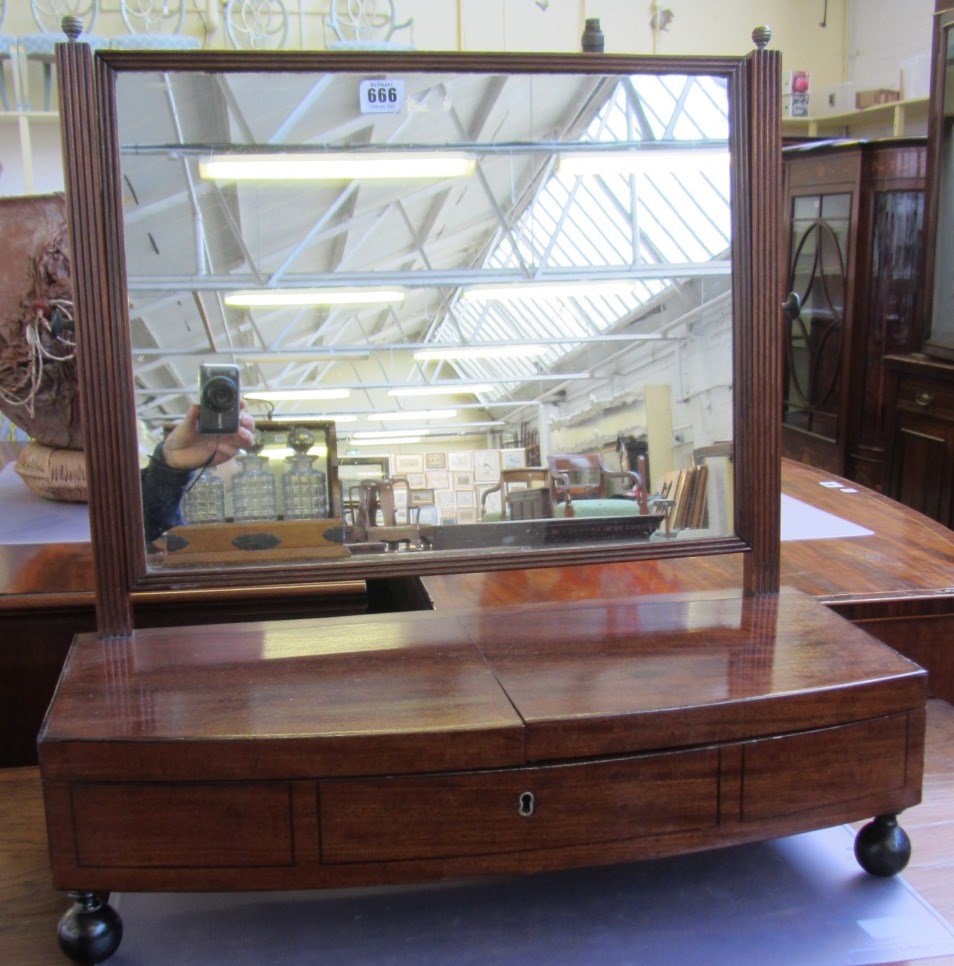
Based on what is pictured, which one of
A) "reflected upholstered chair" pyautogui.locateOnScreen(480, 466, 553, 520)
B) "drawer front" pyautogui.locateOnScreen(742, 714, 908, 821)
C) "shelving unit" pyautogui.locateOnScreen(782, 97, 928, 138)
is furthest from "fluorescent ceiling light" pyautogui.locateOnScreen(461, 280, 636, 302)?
"shelving unit" pyautogui.locateOnScreen(782, 97, 928, 138)

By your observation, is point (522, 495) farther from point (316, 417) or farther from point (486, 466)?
point (316, 417)

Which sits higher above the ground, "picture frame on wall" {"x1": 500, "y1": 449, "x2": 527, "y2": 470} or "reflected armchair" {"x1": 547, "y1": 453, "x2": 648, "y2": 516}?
"picture frame on wall" {"x1": 500, "y1": 449, "x2": 527, "y2": 470}

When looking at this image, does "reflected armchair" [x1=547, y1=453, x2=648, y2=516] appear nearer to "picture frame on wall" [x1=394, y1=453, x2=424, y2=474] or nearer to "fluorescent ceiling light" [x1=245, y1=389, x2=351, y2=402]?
"picture frame on wall" [x1=394, y1=453, x2=424, y2=474]

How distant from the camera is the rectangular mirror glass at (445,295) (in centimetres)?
109

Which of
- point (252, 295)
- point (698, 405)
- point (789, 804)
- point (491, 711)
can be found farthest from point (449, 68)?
point (789, 804)

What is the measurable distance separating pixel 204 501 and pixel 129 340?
196 millimetres

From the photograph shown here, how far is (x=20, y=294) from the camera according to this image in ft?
5.20

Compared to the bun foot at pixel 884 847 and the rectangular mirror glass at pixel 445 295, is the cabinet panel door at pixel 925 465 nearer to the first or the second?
the rectangular mirror glass at pixel 445 295

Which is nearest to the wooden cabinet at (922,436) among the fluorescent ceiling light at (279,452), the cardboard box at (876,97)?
the fluorescent ceiling light at (279,452)

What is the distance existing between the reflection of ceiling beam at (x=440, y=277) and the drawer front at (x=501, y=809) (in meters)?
0.57

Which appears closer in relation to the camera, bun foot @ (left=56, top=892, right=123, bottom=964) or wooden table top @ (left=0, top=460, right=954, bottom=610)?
bun foot @ (left=56, top=892, right=123, bottom=964)

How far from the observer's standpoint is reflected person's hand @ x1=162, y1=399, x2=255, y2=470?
1.10 metres

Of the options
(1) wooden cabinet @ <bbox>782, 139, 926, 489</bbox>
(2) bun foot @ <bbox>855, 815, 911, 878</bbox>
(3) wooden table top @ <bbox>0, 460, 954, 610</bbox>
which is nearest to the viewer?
(2) bun foot @ <bbox>855, 815, 911, 878</bbox>

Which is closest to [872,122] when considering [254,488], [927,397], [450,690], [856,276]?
[856,276]
